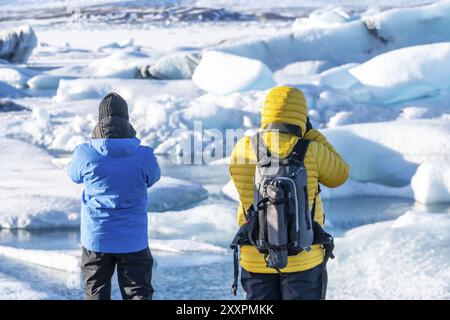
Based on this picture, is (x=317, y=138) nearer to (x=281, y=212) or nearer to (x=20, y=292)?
(x=281, y=212)

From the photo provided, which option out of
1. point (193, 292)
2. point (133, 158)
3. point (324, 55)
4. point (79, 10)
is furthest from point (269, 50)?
point (79, 10)

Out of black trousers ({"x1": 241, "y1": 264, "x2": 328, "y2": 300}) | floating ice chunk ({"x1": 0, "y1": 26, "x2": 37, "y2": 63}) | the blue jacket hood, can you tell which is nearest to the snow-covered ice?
floating ice chunk ({"x1": 0, "y1": 26, "x2": 37, "y2": 63})

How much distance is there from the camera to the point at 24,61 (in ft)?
63.0

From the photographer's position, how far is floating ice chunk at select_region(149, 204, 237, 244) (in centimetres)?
Answer: 508

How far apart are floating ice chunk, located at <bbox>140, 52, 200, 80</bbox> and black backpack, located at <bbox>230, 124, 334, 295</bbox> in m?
11.8

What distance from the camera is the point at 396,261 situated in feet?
13.5

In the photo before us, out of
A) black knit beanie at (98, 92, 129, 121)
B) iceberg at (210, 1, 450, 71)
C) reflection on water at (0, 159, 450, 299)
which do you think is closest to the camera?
black knit beanie at (98, 92, 129, 121)

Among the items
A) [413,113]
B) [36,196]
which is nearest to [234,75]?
[413,113]

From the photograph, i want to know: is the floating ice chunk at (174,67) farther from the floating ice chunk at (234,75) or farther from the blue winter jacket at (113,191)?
the blue winter jacket at (113,191)

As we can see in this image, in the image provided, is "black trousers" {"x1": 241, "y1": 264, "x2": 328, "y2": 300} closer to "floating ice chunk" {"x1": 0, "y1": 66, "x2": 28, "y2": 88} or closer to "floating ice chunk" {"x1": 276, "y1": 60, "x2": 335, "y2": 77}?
"floating ice chunk" {"x1": 276, "y1": 60, "x2": 335, "y2": 77}

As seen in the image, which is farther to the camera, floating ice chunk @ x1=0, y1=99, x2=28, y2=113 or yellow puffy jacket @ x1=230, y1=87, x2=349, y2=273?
floating ice chunk @ x1=0, y1=99, x2=28, y2=113

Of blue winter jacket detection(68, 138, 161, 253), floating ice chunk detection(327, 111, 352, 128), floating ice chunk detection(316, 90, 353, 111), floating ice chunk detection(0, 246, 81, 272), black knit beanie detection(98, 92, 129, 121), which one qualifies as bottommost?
floating ice chunk detection(0, 246, 81, 272)

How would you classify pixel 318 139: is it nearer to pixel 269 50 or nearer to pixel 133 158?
pixel 133 158

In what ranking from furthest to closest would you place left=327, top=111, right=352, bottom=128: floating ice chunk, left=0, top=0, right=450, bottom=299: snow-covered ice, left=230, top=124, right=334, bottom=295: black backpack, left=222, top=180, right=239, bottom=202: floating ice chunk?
left=327, top=111, right=352, bottom=128: floating ice chunk < left=222, top=180, right=239, bottom=202: floating ice chunk < left=0, top=0, right=450, bottom=299: snow-covered ice < left=230, top=124, right=334, bottom=295: black backpack
